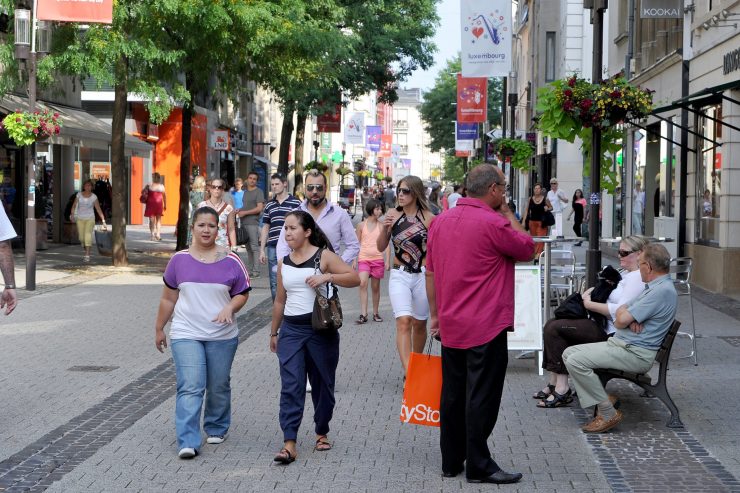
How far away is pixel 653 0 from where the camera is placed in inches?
794

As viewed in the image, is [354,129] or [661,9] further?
[354,129]

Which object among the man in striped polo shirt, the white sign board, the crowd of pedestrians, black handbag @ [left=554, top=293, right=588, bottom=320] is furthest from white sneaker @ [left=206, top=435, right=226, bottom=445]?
the man in striped polo shirt

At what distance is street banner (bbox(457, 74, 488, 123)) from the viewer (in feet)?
126

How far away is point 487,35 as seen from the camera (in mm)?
22516

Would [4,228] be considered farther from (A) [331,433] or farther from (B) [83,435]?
(A) [331,433]

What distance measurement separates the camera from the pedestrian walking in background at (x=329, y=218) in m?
9.62

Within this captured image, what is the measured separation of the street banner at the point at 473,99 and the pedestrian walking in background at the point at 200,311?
103 feet

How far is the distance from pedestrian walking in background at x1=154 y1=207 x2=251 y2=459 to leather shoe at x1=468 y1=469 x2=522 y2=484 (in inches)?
68.9

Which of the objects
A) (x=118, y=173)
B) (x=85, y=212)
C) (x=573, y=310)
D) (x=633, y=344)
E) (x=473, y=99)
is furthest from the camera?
(x=473, y=99)

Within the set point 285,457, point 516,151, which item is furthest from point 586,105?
point 516,151

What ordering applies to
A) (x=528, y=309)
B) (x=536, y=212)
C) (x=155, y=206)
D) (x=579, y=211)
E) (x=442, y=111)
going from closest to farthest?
(x=528, y=309), (x=536, y=212), (x=155, y=206), (x=579, y=211), (x=442, y=111)

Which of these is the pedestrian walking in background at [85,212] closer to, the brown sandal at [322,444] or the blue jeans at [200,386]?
the blue jeans at [200,386]

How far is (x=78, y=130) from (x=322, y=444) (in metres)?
18.3

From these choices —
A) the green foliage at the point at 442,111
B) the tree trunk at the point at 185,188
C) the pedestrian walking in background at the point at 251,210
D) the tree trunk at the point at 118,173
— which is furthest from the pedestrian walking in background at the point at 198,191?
the green foliage at the point at 442,111
